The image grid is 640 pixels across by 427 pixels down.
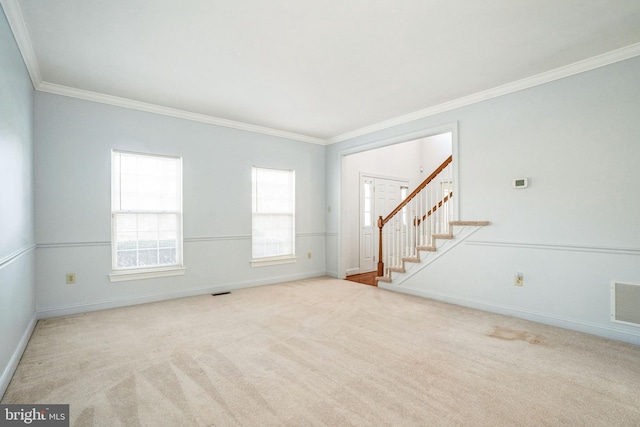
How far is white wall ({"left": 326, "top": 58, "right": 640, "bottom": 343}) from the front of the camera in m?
2.96

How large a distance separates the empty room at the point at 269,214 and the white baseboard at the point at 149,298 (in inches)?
1.0

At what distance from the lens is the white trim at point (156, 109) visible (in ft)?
12.1

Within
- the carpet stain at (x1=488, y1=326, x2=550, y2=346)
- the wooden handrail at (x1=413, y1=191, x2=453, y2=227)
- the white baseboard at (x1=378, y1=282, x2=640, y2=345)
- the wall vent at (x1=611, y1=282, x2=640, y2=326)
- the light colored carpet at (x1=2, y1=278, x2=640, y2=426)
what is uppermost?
the wooden handrail at (x1=413, y1=191, x2=453, y2=227)

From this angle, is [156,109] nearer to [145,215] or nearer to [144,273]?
[145,215]

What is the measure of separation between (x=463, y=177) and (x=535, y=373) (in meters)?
2.41

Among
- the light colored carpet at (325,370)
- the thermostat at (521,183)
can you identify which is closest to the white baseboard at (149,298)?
the light colored carpet at (325,370)

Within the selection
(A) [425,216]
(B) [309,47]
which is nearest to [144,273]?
(B) [309,47]

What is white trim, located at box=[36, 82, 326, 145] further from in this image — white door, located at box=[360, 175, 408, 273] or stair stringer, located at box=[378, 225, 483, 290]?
stair stringer, located at box=[378, 225, 483, 290]

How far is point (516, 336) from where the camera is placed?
3.07 meters

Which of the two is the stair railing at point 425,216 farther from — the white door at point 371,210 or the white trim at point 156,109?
the white trim at point 156,109

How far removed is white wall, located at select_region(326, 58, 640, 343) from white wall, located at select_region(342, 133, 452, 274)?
192 centimetres

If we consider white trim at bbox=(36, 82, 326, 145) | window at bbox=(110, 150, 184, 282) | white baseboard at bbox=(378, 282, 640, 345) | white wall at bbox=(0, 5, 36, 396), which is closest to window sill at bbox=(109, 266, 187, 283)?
window at bbox=(110, 150, 184, 282)

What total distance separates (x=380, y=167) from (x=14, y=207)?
6.00m

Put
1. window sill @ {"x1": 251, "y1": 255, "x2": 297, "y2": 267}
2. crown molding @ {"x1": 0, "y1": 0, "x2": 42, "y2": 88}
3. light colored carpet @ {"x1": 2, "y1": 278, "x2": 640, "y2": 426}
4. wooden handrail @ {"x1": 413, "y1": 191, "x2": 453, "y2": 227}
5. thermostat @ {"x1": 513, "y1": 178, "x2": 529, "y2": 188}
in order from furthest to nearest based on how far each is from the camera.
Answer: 1. window sill @ {"x1": 251, "y1": 255, "x2": 297, "y2": 267}
2. wooden handrail @ {"x1": 413, "y1": 191, "x2": 453, "y2": 227}
3. thermostat @ {"x1": 513, "y1": 178, "x2": 529, "y2": 188}
4. crown molding @ {"x1": 0, "y1": 0, "x2": 42, "y2": 88}
5. light colored carpet @ {"x1": 2, "y1": 278, "x2": 640, "y2": 426}
